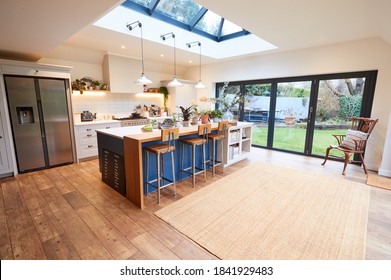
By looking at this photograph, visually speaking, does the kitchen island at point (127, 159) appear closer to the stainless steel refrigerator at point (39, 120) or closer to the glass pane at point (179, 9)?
the stainless steel refrigerator at point (39, 120)

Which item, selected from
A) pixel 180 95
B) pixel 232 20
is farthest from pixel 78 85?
pixel 232 20

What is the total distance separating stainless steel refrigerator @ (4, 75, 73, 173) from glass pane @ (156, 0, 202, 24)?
2633mm

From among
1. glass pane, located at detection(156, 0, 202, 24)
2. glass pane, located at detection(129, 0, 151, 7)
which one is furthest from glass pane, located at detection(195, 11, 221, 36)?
glass pane, located at detection(129, 0, 151, 7)

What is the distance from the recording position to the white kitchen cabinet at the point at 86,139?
14.1ft

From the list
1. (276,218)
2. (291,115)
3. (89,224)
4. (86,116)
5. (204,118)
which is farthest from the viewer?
(291,115)

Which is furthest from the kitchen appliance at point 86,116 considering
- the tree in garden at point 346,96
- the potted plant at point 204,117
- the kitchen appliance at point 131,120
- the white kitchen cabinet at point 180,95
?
the tree in garden at point 346,96

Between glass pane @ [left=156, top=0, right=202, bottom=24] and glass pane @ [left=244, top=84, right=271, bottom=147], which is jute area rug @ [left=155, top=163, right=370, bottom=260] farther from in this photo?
glass pane @ [left=156, top=0, right=202, bottom=24]

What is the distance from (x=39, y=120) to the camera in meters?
3.72

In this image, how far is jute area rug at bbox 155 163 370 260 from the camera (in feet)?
6.04

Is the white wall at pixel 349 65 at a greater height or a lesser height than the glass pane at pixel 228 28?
lesser

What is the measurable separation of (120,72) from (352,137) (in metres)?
5.73

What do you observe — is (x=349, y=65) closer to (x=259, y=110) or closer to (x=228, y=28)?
(x=259, y=110)

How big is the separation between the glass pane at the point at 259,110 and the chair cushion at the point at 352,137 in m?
2.04
